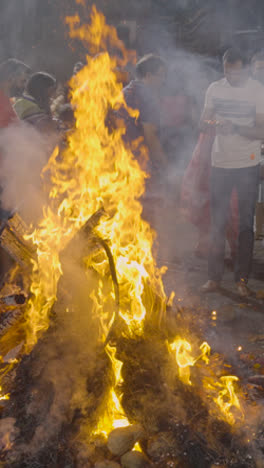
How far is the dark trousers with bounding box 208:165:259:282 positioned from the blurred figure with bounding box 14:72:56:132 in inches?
93.1

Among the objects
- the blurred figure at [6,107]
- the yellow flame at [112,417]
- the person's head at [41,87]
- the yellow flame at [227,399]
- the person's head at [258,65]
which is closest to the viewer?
the yellow flame at [112,417]

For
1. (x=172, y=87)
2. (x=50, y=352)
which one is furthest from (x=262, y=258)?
(x=50, y=352)

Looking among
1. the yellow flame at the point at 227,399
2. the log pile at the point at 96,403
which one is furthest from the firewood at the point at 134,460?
the yellow flame at the point at 227,399

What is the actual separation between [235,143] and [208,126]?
0.42 metres

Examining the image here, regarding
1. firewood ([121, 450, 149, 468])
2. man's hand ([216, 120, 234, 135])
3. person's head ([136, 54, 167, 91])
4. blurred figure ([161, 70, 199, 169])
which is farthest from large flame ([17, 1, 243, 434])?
man's hand ([216, 120, 234, 135])

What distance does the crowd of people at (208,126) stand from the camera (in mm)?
4746

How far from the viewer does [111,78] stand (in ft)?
17.0

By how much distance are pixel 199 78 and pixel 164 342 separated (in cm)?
544

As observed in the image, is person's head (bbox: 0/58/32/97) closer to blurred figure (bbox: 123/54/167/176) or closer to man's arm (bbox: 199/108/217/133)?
blurred figure (bbox: 123/54/167/176)

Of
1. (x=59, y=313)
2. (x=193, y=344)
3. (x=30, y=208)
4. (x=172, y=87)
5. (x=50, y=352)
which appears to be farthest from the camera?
(x=172, y=87)

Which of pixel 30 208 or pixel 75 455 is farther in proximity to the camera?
pixel 30 208

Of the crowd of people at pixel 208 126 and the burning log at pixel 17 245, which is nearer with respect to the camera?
the burning log at pixel 17 245

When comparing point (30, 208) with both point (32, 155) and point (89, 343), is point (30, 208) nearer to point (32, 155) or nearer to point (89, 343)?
point (32, 155)

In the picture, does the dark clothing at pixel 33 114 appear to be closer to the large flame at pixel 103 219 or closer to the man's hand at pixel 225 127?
the large flame at pixel 103 219
